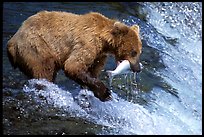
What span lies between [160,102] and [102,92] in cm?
139

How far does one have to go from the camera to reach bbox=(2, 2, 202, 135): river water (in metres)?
5.78

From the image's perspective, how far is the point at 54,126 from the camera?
5.57 m

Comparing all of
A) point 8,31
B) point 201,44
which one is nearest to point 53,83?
point 8,31

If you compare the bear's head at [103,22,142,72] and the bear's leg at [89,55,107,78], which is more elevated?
the bear's head at [103,22,142,72]

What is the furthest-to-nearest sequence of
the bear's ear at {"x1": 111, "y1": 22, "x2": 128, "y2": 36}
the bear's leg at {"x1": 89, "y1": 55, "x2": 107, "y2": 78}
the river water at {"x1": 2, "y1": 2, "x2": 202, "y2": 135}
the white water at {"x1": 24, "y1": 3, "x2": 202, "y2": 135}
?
the bear's leg at {"x1": 89, "y1": 55, "x2": 107, "y2": 78}
the bear's ear at {"x1": 111, "y1": 22, "x2": 128, "y2": 36}
the white water at {"x1": 24, "y1": 3, "x2": 202, "y2": 135}
the river water at {"x1": 2, "y1": 2, "x2": 202, "y2": 135}

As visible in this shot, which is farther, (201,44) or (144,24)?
(201,44)

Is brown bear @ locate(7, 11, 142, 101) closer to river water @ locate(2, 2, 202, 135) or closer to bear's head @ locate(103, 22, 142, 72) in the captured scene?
bear's head @ locate(103, 22, 142, 72)

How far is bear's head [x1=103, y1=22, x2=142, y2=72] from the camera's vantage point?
655 centimetres

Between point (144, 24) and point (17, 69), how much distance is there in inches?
161

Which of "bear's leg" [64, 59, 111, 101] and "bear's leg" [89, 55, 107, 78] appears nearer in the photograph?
"bear's leg" [64, 59, 111, 101]

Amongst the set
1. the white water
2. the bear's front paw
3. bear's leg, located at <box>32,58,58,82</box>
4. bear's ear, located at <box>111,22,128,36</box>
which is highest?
bear's ear, located at <box>111,22,128,36</box>

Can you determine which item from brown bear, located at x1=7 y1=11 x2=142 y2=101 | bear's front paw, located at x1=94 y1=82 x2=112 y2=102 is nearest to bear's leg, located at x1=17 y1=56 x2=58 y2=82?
brown bear, located at x1=7 y1=11 x2=142 y2=101

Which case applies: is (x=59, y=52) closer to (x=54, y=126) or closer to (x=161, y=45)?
(x=54, y=126)

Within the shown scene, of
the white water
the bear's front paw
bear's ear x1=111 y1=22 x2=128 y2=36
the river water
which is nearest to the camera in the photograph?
the river water
